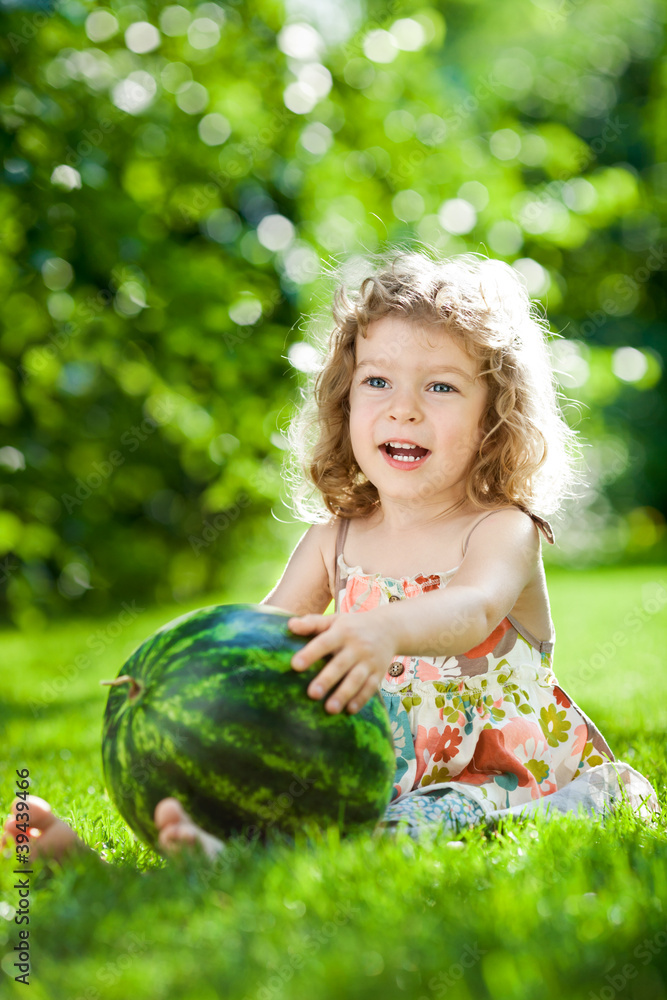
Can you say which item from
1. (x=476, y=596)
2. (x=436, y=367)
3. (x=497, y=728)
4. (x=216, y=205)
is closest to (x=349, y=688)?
(x=476, y=596)

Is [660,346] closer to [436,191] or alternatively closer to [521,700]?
[436,191]

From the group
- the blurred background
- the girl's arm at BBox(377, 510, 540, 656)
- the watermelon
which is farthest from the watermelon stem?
the blurred background

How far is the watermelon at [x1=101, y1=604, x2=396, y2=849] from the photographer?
2.06 m

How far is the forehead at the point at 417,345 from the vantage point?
10.3ft

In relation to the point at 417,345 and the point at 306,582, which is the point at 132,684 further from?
the point at 417,345

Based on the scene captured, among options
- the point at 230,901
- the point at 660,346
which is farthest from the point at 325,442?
A: the point at 660,346

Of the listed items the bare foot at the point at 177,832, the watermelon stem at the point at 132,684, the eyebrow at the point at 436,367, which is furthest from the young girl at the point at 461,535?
the watermelon stem at the point at 132,684

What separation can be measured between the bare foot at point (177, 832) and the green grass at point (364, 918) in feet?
0.12

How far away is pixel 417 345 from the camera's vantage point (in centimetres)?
313

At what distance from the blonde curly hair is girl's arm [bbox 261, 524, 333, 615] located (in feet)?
0.49

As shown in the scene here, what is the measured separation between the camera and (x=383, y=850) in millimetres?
2076

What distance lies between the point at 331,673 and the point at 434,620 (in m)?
0.41

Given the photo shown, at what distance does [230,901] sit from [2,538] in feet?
20.8

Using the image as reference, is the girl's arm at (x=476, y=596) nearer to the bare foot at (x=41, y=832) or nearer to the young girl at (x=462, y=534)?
the young girl at (x=462, y=534)
